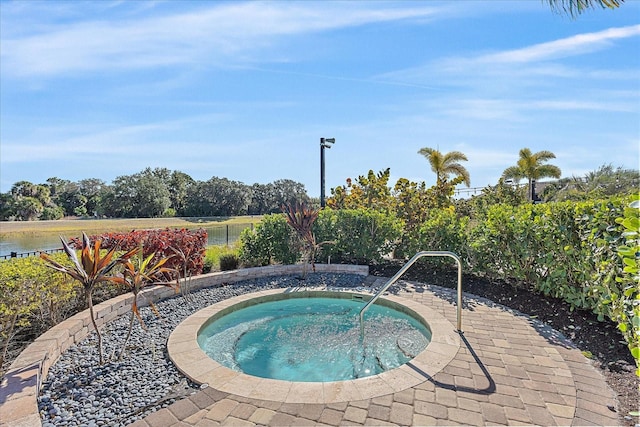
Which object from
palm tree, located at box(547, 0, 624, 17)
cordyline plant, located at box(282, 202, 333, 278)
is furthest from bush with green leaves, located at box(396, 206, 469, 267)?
palm tree, located at box(547, 0, 624, 17)

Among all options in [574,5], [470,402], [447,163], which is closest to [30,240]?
[470,402]

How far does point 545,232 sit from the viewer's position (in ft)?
15.5

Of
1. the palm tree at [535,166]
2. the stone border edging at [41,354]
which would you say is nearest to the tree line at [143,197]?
the palm tree at [535,166]

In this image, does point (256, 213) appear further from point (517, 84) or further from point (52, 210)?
point (517, 84)

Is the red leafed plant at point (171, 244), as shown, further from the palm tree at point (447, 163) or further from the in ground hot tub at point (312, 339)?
the palm tree at point (447, 163)

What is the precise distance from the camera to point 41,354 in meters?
3.18

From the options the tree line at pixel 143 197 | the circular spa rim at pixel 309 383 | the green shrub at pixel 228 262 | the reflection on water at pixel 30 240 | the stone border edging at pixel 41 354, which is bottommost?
the reflection on water at pixel 30 240

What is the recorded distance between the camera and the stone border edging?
7.91ft

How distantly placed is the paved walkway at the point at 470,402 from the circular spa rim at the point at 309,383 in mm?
68

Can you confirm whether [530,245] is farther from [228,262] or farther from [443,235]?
[228,262]

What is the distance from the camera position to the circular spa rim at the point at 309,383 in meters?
2.74

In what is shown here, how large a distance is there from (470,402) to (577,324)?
102 inches

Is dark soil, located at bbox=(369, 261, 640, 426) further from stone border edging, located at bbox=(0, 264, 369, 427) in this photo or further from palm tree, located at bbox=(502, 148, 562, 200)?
palm tree, located at bbox=(502, 148, 562, 200)

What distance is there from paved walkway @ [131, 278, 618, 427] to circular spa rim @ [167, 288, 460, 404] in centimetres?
7
